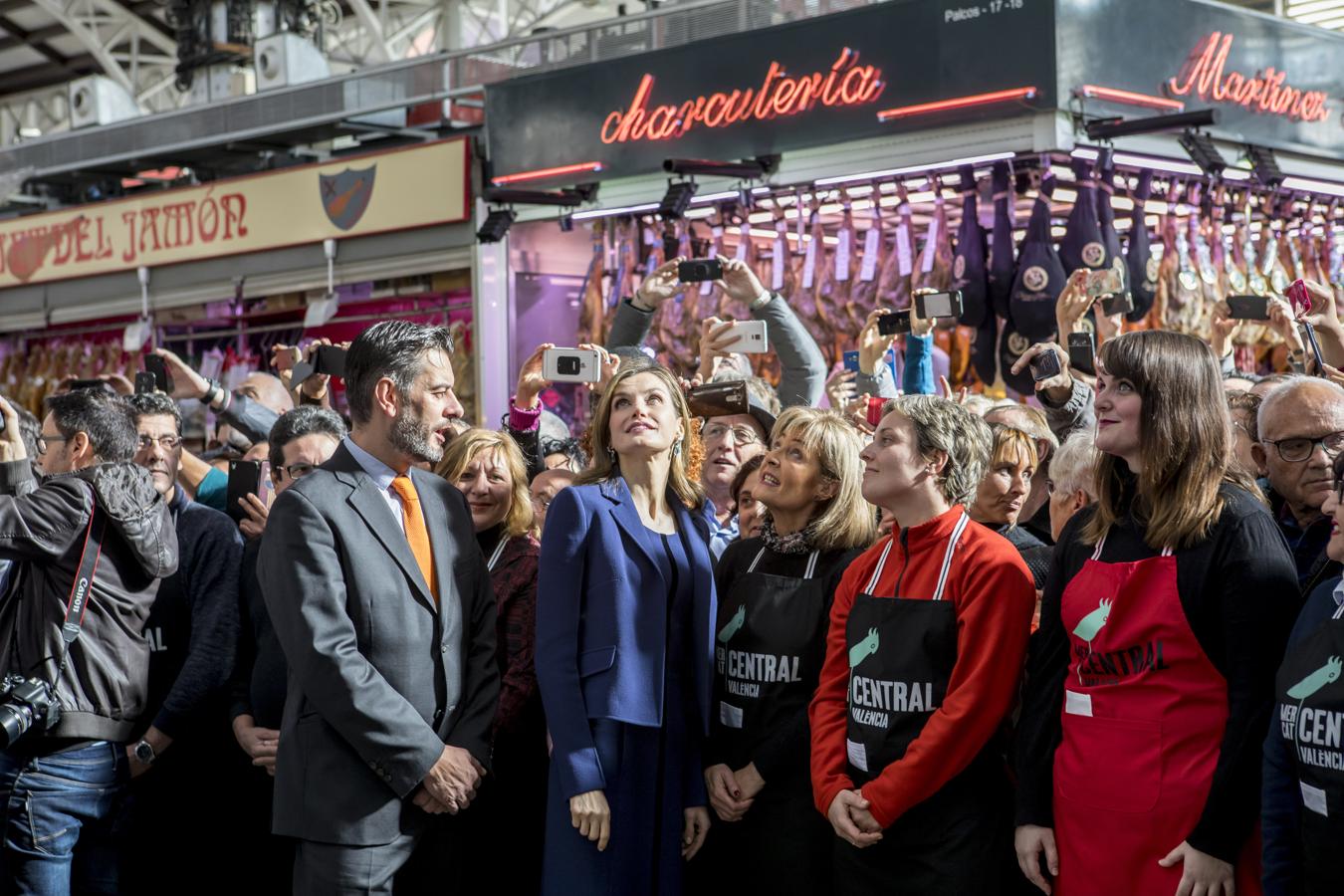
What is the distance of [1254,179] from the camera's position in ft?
22.9

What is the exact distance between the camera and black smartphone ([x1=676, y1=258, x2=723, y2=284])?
482 centimetres

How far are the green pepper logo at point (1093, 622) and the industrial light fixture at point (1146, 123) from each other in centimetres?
404

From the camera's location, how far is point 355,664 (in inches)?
115

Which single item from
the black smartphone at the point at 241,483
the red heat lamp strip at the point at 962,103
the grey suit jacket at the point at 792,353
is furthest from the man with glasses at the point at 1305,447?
the red heat lamp strip at the point at 962,103

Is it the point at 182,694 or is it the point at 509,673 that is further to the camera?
the point at 182,694

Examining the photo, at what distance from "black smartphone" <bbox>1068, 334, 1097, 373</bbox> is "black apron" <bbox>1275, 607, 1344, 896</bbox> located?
1789mm

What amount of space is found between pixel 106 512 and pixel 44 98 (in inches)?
643

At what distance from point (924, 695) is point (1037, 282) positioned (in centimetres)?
367

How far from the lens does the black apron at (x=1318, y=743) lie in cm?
230

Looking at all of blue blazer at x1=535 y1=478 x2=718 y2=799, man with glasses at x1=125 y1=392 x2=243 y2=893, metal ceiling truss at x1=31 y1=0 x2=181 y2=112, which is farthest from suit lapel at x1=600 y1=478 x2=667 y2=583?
metal ceiling truss at x1=31 y1=0 x2=181 y2=112

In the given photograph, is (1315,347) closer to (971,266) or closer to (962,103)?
(971,266)

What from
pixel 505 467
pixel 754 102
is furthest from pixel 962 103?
pixel 505 467

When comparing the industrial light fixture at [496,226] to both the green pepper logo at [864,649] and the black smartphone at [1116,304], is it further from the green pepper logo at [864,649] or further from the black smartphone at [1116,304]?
the green pepper logo at [864,649]

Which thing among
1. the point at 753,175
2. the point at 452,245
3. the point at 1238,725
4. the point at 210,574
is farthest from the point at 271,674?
the point at 452,245
